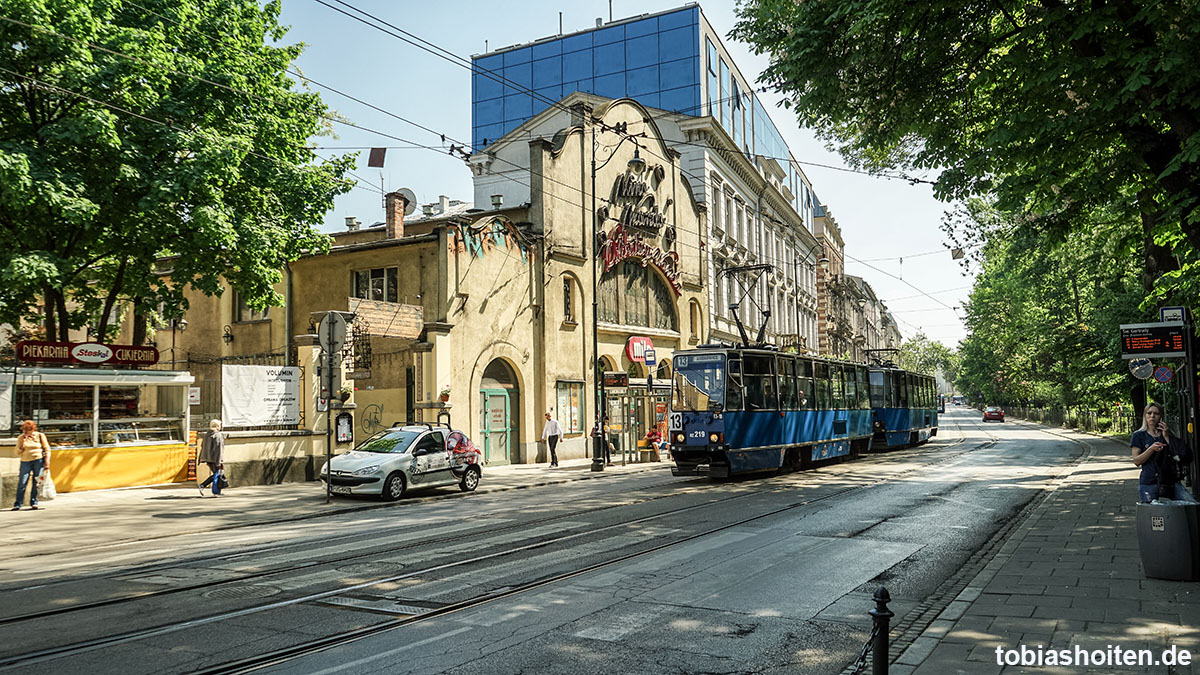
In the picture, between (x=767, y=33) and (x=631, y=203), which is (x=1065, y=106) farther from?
(x=631, y=203)

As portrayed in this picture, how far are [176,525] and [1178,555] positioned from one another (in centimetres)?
1421

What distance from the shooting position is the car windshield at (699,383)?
2030cm

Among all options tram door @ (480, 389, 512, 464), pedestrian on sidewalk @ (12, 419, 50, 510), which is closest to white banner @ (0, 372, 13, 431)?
pedestrian on sidewalk @ (12, 419, 50, 510)

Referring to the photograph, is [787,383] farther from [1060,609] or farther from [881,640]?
[881,640]

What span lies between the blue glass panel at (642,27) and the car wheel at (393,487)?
130 ft

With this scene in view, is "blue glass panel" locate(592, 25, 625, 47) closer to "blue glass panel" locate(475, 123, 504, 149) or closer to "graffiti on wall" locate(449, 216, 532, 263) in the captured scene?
"blue glass panel" locate(475, 123, 504, 149)

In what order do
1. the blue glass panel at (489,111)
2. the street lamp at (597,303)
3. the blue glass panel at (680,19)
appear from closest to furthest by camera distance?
the street lamp at (597,303), the blue glass panel at (680,19), the blue glass panel at (489,111)

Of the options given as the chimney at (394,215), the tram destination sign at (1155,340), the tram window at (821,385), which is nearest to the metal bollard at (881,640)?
the tram destination sign at (1155,340)

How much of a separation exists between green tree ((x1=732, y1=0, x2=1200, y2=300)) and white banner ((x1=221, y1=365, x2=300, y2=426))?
47.3 ft

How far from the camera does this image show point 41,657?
6078mm

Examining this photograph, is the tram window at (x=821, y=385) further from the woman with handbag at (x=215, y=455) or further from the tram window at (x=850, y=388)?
the woman with handbag at (x=215, y=455)

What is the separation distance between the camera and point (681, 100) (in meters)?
48.8

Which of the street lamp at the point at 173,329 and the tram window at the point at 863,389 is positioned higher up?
the street lamp at the point at 173,329

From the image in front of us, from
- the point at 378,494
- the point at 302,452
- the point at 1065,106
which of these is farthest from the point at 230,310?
the point at 1065,106
